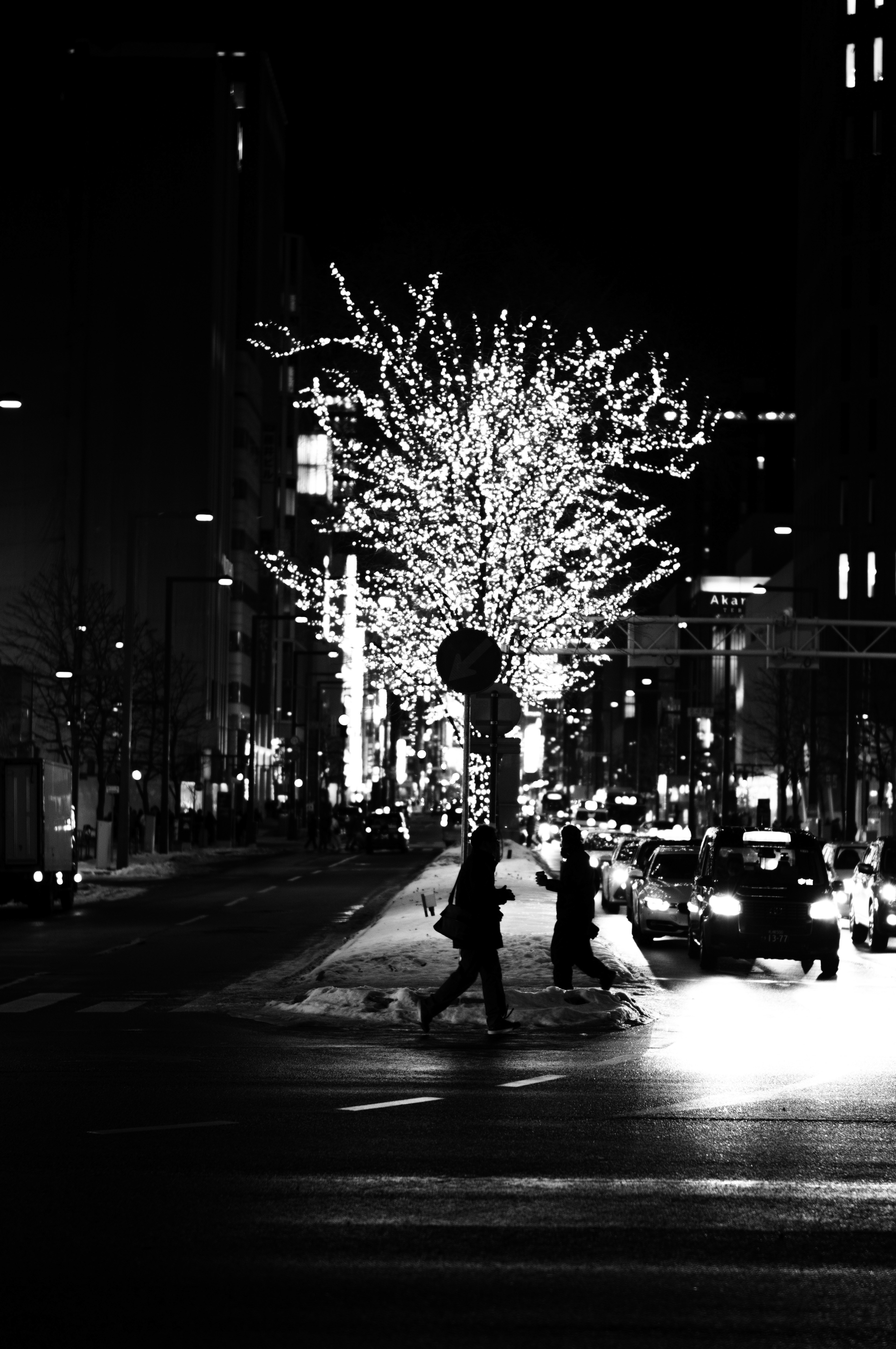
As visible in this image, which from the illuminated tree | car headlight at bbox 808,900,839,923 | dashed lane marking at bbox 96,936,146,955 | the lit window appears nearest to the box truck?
dashed lane marking at bbox 96,936,146,955

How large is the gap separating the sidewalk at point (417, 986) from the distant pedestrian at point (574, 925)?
9.7 inches

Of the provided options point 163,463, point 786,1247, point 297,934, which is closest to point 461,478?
point 297,934

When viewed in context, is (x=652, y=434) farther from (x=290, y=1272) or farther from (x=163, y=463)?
(x=163, y=463)

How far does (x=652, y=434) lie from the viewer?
32.0 m

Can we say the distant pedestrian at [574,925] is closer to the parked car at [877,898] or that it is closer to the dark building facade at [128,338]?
the parked car at [877,898]

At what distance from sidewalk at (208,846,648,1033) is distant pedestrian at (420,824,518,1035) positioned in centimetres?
49

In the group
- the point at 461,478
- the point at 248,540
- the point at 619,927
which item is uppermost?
the point at 248,540

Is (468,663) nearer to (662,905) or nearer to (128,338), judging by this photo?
(662,905)

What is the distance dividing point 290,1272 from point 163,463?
122104mm

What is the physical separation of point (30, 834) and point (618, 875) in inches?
492

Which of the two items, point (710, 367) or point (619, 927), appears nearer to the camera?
point (710, 367)

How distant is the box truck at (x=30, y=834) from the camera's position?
124ft

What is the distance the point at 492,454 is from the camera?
106 ft

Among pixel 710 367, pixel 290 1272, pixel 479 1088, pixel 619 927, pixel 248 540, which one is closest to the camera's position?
pixel 290 1272
